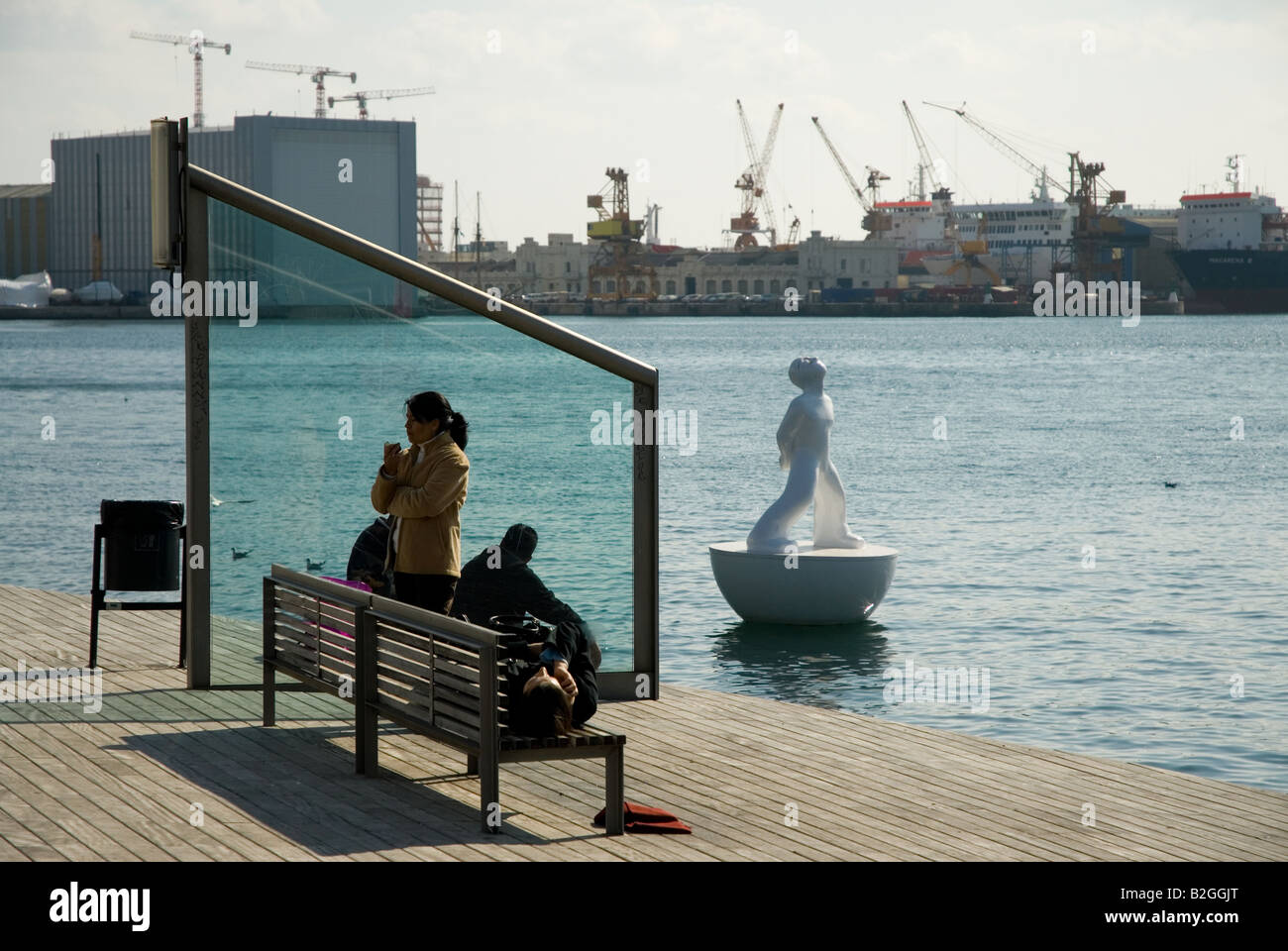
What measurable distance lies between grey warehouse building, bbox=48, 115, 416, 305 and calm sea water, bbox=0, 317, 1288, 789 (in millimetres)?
50033

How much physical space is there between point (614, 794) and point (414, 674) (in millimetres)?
907

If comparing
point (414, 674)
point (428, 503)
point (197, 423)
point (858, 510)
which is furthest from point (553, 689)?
point (858, 510)

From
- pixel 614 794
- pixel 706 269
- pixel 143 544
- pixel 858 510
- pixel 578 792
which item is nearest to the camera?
pixel 614 794

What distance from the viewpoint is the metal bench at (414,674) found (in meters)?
5.87

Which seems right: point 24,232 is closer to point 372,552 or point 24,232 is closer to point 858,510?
point 858,510

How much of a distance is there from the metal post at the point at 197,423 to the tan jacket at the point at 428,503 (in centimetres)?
147

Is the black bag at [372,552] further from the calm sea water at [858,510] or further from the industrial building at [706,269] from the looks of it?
the industrial building at [706,269]

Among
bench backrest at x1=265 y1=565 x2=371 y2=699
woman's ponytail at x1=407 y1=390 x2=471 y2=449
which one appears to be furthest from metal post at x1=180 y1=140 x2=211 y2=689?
woman's ponytail at x1=407 y1=390 x2=471 y2=449

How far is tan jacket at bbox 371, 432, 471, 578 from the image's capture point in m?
6.96

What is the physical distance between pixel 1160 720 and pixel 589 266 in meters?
150

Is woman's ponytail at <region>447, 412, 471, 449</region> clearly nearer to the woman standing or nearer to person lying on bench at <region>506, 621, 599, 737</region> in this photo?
the woman standing

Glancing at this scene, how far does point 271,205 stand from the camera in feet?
26.4

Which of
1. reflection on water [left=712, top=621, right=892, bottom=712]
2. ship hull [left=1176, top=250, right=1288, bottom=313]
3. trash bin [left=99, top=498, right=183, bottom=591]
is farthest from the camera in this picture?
ship hull [left=1176, top=250, right=1288, bottom=313]

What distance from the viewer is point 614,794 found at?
19.9 feet
